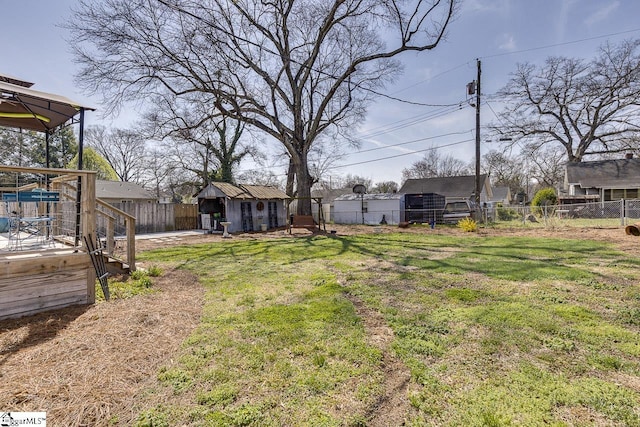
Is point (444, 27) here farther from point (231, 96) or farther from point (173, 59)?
point (173, 59)

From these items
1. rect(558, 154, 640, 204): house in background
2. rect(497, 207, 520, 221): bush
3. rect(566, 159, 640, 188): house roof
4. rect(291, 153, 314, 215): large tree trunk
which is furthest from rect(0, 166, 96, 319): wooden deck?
rect(566, 159, 640, 188): house roof

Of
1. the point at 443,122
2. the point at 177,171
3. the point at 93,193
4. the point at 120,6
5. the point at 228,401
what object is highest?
the point at 120,6

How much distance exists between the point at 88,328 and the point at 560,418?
453 cm

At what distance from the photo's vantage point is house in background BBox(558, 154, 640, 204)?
22906mm

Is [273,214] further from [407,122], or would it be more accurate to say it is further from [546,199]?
[546,199]

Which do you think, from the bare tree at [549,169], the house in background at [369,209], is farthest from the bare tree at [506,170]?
the house in background at [369,209]

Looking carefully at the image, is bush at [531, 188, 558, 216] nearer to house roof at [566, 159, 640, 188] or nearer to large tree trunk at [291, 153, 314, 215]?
house roof at [566, 159, 640, 188]

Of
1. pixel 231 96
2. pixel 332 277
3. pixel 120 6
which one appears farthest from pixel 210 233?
pixel 332 277

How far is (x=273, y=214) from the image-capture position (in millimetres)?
18766

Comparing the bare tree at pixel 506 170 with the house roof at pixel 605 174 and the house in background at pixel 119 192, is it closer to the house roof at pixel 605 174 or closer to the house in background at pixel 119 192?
the house roof at pixel 605 174

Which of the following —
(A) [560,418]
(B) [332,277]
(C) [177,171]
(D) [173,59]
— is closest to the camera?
(A) [560,418]

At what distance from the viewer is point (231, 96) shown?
14.8 meters

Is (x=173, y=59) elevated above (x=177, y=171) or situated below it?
above

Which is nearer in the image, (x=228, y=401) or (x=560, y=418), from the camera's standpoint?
(x=560, y=418)
